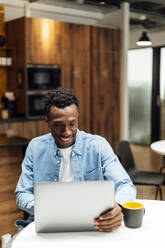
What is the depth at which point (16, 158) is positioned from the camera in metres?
3.24

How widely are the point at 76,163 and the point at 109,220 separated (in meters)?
0.48

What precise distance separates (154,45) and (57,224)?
5.54 metres

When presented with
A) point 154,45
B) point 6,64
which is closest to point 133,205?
point 6,64

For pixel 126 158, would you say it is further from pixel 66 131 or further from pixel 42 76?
pixel 42 76

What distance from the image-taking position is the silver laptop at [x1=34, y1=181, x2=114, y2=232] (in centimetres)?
119

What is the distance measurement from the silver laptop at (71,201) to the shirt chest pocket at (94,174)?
1.59 ft

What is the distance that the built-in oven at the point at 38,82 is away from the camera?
16.5 ft

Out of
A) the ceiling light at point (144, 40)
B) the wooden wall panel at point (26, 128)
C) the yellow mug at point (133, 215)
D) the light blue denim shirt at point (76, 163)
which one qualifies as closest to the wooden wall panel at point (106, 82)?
the ceiling light at point (144, 40)

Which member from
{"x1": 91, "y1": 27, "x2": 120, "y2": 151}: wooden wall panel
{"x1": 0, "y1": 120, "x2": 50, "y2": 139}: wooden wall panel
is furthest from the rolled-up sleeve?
{"x1": 91, "y1": 27, "x2": 120, "y2": 151}: wooden wall panel

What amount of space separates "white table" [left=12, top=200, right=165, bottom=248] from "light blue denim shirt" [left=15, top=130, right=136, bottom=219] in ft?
1.16

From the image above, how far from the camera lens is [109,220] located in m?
1.26

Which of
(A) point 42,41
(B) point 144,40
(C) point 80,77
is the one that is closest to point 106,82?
(C) point 80,77

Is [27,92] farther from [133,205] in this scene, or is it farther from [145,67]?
[133,205]

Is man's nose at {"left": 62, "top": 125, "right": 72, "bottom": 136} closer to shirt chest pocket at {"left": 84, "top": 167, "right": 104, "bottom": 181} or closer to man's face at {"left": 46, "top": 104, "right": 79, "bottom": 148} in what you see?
man's face at {"left": 46, "top": 104, "right": 79, "bottom": 148}
